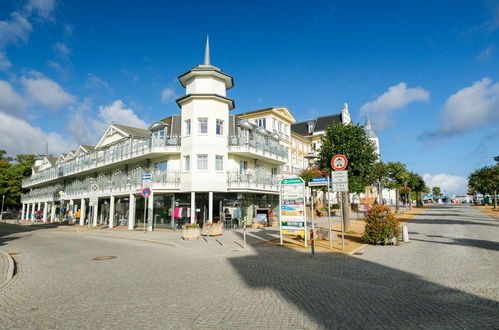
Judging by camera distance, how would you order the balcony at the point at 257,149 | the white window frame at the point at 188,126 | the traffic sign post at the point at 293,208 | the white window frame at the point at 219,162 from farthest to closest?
the balcony at the point at 257,149
the white window frame at the point at 188,126
the white window frame at the point at 219,162
the traffic sign post at the point at 293,208

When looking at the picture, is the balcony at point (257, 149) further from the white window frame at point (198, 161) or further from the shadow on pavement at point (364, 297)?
the shadow on pavement at point (364, 297)

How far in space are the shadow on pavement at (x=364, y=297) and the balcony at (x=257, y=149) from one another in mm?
16617

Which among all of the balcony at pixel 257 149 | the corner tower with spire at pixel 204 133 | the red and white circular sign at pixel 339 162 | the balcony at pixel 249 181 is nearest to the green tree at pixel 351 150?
the balcony at pixel 249 181

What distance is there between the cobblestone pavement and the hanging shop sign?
7.56 ft

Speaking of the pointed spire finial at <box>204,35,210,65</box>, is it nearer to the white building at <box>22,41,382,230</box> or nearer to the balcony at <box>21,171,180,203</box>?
the white building at <box>22,41,382,230</box>

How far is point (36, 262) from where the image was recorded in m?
10.9

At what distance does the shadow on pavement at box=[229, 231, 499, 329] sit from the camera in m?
4.81

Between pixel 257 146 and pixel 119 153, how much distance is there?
14.9m

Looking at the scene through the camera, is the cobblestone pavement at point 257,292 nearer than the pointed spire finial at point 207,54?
Yes

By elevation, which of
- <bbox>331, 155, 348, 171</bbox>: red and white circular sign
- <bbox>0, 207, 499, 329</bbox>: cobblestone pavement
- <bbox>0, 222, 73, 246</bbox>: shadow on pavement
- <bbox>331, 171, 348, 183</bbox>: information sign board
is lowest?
<bbox>0, 222, 73, 246</bbox>: shadow on pavement

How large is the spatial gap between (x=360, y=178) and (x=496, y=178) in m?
40.9

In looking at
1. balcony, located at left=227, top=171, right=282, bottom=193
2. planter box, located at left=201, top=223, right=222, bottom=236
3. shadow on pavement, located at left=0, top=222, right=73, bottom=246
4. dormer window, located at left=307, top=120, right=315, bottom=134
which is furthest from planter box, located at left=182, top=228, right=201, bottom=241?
dormer window, located at left=307, top=120, right=315, bottom=134

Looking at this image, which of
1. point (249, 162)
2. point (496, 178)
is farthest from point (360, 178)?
point (496, 178)

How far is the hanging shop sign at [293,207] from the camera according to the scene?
13453 mm
